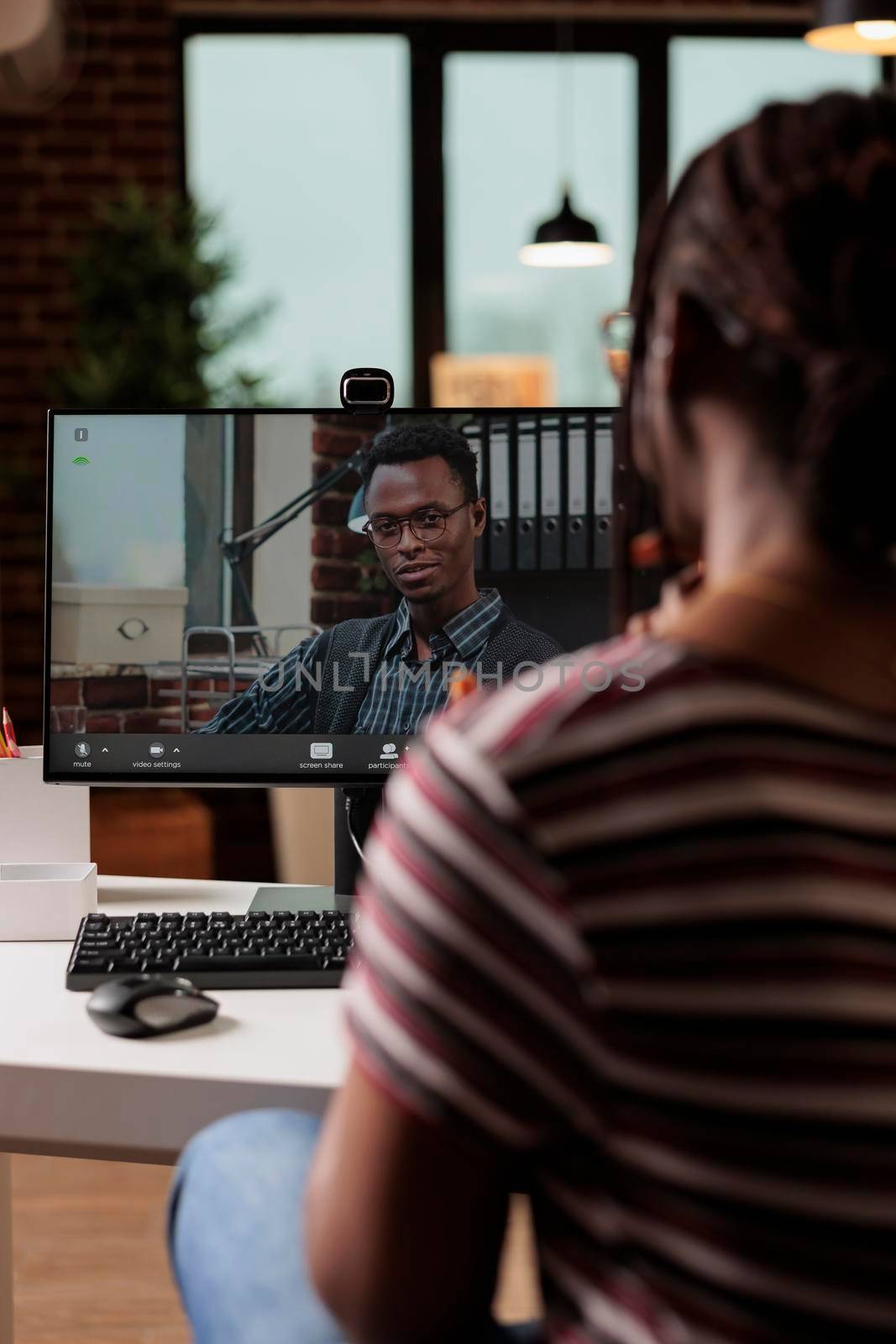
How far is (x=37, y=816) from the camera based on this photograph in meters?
1.46

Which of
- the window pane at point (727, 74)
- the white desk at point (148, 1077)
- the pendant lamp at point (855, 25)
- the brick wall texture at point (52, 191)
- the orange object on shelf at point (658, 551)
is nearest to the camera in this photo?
the orange object on shelf at point (658, 551)

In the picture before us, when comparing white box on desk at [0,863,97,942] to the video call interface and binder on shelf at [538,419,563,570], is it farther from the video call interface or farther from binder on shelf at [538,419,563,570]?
binder on shelf at [538,419,563,570]

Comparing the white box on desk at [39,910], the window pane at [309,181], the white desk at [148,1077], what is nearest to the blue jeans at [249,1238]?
the white desk at [148,1077]

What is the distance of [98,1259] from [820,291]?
207 cm

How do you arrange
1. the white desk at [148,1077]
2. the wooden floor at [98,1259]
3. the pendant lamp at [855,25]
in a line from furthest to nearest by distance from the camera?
the pendant lamp at [855,25] → the wooden floor at [98,1259] → the white desk at [148,1077]

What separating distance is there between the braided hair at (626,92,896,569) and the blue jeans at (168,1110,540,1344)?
0.40 m

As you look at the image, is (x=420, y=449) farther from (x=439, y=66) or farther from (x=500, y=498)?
(x=439, y=66)

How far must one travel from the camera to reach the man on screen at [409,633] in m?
1.42

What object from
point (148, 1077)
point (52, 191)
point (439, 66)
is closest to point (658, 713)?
point (148, 1077)

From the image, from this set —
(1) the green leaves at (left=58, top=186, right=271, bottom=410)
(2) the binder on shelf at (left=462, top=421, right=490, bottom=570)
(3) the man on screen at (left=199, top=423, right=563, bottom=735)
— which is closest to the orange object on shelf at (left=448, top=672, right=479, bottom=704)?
(3) the man on screen at (left=199, top=423, right=563, bottom=735)

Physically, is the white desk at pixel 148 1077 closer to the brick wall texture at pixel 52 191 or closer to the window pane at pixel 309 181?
the brick wall texture at pixel 52 191

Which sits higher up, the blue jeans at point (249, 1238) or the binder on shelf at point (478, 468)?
the binder on shelf at point (478, 468)

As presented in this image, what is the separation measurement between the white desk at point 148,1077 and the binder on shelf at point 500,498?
0.51 meters

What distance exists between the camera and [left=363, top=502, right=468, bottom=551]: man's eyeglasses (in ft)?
4.64
